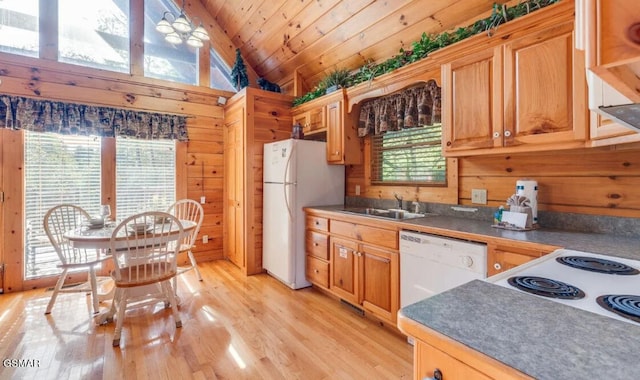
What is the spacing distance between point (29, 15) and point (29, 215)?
2.18 metres

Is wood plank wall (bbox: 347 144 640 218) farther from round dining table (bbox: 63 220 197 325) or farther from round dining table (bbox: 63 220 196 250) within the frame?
round dining table (bbox: 63 220 196 250)

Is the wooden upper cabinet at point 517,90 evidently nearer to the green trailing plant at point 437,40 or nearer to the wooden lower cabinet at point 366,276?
the green trailing plant at point 437,40

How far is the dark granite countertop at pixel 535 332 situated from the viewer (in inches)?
19.7

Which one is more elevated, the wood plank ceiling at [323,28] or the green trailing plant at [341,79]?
the wood plank ceiling at [323,28]

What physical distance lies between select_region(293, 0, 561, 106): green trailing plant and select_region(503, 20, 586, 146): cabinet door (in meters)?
0.17

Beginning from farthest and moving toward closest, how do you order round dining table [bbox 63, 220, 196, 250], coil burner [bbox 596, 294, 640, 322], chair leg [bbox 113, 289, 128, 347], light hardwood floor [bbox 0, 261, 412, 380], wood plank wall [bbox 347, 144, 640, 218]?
round dining table [bbox 63, 220, 196, 250]
chair leg [bbox 113, 289, 128, 347]
light hardwood floor [bbox 0, 261, 412, 380]
wood plank wall [bbox 347, 144, 640, 218]
coil burner [bbox 596, 294, 640, 322]

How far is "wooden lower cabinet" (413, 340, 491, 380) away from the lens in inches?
23.1

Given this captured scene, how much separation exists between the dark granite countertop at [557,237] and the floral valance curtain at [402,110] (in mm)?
911

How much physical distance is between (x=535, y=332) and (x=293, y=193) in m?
2.70

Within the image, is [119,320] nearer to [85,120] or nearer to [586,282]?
[85,120]

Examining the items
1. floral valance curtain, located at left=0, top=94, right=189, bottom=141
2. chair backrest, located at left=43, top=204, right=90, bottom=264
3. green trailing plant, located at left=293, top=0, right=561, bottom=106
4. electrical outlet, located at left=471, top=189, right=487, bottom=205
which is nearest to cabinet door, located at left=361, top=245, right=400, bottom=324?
electrical outlet, located at left=471, top=189, right=487, bottom=205

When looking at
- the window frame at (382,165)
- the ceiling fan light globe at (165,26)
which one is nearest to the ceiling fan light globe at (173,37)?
the ceiling fan light globe at (165,26)

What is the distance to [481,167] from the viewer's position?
2.34 metres

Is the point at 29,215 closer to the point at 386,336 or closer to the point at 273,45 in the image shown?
the point at 273,45
